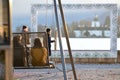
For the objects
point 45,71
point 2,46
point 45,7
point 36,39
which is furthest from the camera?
point 45,7

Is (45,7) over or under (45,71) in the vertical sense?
over

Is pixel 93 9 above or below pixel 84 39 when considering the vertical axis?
above

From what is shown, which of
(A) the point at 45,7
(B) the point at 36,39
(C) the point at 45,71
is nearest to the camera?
(B) the point at 36,39

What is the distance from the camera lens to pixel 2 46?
3021mm

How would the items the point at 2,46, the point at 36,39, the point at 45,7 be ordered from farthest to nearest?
1. the point at 45,7
2. the point at 36,39
3. the point at 2,46

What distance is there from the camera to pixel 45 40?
6.79m

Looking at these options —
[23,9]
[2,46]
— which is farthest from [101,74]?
[2,46]

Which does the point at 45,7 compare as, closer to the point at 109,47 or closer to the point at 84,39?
the point at 84,39

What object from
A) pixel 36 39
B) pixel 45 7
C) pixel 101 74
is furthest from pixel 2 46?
pixel 45 7

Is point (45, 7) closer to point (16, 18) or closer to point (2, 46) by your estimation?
point (16, 18)

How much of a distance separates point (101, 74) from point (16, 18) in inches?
193

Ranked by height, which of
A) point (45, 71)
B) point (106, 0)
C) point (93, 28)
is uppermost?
point (106, 0)

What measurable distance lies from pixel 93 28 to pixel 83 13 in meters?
0.76

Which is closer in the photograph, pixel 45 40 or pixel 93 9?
pixel 45 40
